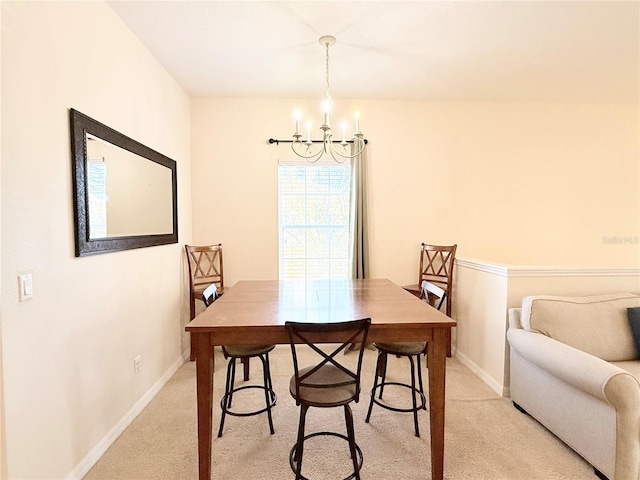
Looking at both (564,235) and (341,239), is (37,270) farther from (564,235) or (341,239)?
(564,235)

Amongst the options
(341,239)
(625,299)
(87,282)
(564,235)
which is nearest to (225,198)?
(341,239)

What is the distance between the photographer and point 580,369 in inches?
70.6

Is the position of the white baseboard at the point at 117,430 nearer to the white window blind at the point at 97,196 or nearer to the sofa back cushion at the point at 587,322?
the white window blind at the point at 97,196

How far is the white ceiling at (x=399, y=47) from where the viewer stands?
2139 mm

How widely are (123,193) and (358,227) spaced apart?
7.37 feet

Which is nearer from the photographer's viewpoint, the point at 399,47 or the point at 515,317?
the point at 515,317

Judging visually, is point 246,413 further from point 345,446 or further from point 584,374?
point 584,374

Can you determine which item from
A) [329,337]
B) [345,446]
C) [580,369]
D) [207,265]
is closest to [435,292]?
[580,369]

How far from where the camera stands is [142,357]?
253cm

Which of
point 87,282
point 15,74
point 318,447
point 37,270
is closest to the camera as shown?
point 15,74

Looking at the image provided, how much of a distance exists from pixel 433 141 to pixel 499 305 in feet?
6.48

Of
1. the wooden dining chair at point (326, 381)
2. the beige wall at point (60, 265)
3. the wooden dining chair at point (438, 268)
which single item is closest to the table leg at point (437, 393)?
the wooden dining chair at point (326, 381)

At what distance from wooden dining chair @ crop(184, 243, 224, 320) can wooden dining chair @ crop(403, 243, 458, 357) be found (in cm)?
202

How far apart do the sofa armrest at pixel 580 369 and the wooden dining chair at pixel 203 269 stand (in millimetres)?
2600
